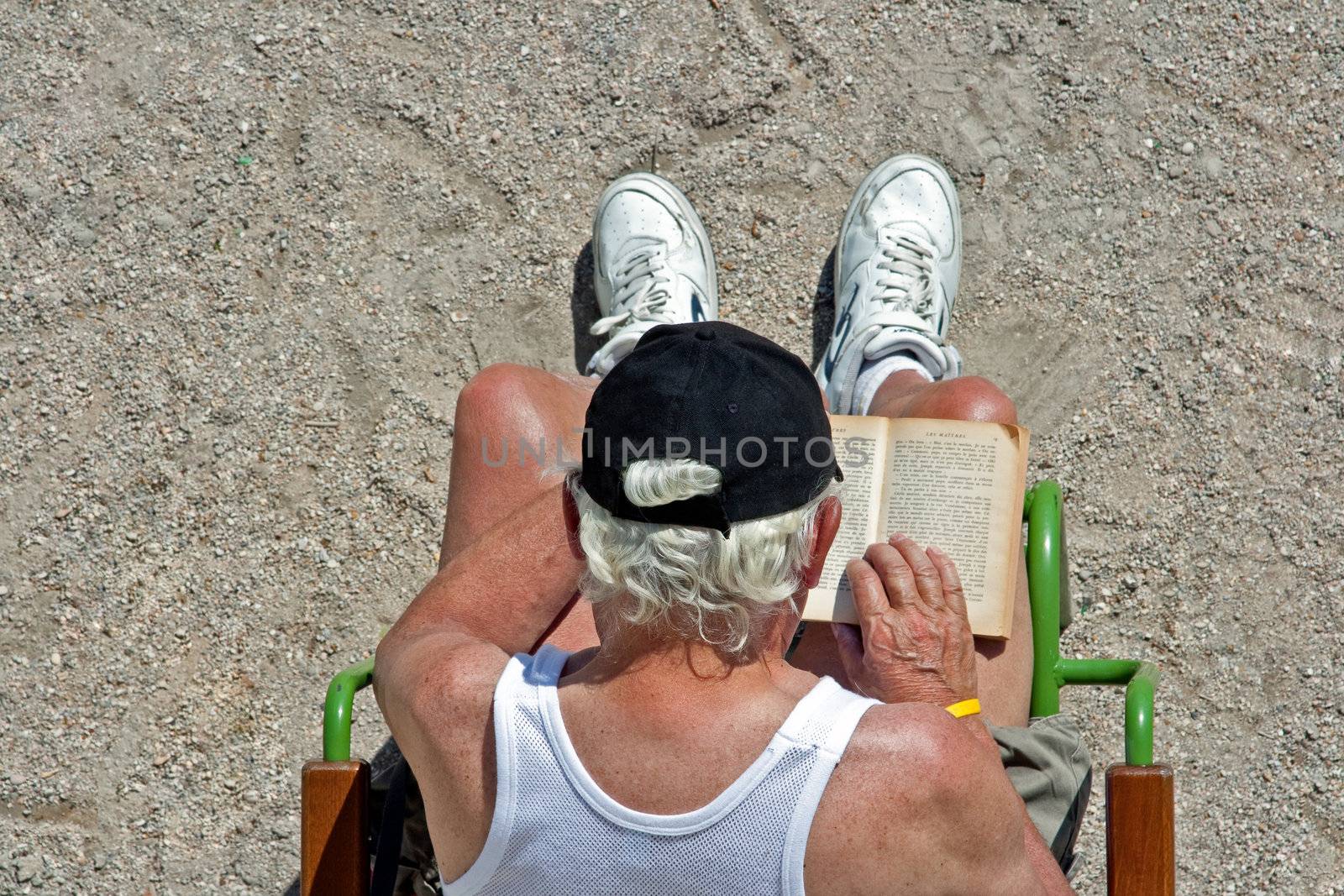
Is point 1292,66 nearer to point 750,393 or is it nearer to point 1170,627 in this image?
point 1170,627

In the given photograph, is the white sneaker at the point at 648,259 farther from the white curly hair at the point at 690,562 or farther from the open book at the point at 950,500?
the white curly hair at the point at 690,562

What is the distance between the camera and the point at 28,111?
2.93m

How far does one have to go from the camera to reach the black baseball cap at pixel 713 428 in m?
1.27

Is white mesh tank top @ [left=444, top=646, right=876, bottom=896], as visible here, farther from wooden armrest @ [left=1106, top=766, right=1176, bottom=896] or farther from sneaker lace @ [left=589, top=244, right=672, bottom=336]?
sneaker lace @ [left=589, top=244, right=672, bottom=336]

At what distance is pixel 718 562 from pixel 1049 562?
1.02m

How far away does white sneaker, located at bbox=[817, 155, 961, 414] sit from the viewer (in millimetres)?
2666

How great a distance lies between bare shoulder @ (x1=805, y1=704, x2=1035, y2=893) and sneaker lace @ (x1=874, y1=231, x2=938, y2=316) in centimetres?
155

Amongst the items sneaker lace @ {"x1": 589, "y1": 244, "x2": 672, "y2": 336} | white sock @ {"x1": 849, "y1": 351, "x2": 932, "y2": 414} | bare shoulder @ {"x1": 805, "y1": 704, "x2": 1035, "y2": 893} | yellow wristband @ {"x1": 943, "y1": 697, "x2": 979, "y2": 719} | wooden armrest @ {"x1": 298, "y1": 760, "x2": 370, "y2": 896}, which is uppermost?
sneaker lace @ {"x1": 589, "y1": 244, "x2": 672, "y2": 336}

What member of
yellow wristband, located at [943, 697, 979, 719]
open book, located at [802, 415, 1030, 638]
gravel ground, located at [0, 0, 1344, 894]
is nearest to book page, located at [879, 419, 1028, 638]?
open book, located at [802, 415, 1030, 638]

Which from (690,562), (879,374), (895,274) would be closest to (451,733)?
(690,562)

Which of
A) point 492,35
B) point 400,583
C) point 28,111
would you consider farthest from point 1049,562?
point 28,111

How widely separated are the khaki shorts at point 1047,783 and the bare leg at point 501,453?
78cm

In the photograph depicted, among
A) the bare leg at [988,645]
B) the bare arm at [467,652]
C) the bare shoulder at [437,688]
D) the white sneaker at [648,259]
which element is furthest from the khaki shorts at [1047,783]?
the white sneaker at [648,259]

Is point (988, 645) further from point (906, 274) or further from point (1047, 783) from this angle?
point (906, 274)
